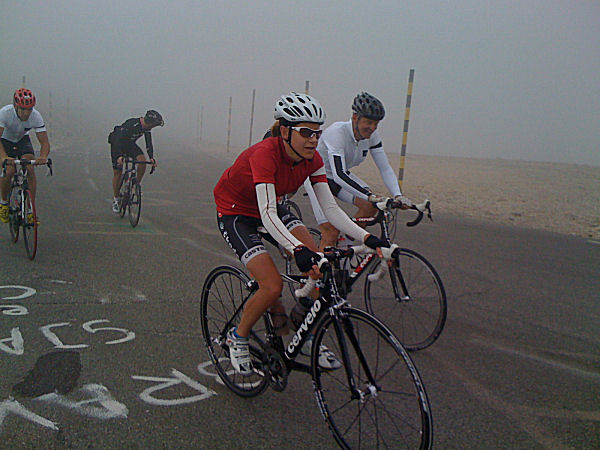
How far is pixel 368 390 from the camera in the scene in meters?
2.80

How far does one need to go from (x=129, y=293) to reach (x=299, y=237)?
8.66ft

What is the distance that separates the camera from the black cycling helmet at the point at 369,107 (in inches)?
192

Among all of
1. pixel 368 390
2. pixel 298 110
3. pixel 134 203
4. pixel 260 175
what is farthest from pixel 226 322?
pixel 134 203

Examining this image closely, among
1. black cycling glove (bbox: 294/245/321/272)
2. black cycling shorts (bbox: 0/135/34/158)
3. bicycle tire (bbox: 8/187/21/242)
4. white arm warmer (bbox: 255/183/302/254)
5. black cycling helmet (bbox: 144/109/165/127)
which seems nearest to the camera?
black cycling glove (bbox: 294/245/321/272)

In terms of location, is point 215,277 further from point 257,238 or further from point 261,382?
point 261,382

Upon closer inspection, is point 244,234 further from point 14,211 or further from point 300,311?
point 14,211

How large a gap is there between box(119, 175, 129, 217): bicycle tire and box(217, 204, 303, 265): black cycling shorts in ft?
20.0

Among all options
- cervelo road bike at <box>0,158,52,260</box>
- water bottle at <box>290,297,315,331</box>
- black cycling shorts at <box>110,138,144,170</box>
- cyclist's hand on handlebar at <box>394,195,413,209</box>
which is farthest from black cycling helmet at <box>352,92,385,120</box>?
black cycling shorts at <box>110,138,144,170</box>

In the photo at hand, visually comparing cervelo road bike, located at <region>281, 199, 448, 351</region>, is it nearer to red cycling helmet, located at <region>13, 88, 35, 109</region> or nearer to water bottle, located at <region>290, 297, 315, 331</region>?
water bottle, located at <region>290, 297, 315, 331</region>

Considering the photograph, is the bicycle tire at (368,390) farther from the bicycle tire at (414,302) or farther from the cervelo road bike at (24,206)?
the cervelo road bike at (24,206)

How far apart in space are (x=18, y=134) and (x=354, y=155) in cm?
487

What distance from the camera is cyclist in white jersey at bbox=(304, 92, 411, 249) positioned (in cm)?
492

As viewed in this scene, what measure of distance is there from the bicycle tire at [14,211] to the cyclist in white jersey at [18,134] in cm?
7

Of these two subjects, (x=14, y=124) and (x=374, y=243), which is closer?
(x=374, y=243)
